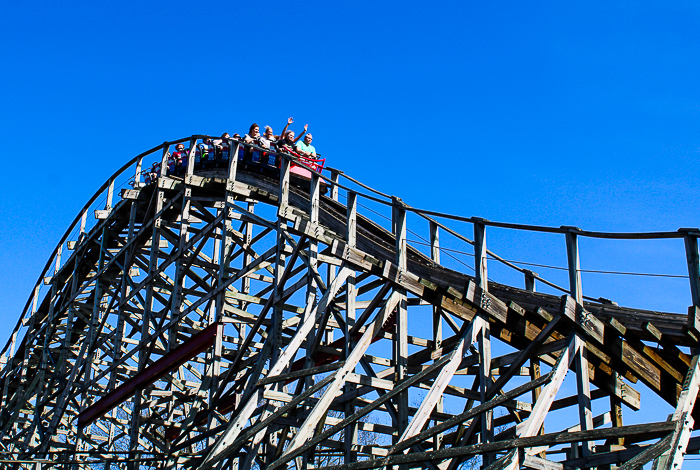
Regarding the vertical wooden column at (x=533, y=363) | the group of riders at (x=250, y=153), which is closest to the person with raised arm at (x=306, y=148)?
the group of riders at (x=250, y=153)

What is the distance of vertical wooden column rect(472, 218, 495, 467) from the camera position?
8648mm

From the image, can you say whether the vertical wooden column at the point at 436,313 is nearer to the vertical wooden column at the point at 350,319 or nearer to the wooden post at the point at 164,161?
the vertical wooden column at the point at 350,319

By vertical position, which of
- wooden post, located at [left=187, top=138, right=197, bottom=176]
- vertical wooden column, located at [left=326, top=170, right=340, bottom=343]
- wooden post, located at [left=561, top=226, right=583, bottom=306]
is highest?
wooden post, located at [left=187, top=138, right=197, bottom=176]

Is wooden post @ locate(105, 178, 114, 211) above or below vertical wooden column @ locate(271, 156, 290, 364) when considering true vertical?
above

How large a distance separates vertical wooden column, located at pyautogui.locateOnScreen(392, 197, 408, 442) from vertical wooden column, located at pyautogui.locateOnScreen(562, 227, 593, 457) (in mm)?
1893

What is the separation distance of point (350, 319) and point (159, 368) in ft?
12.4

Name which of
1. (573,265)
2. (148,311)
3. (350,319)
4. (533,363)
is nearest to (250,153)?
(148,311)

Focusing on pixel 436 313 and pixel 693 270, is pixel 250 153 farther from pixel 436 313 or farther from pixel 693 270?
pixel 693 270

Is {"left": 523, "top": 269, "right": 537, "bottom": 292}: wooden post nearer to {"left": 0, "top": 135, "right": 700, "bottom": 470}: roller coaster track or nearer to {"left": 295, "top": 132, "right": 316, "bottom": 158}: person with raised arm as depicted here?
{"left": 0, "top": 135, "right": 700, "bottom": 470}: roller coaster track

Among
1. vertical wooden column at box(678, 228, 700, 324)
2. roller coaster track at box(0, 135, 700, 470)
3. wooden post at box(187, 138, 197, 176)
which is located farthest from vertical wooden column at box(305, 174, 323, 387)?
vertical wooden column at box(678, 228, 700, 324)

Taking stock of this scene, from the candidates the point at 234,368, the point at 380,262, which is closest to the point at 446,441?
the point at 380,262

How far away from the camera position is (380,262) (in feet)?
32.2

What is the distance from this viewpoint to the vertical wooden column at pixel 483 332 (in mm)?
8648

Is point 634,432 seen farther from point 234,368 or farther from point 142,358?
point 142,358
